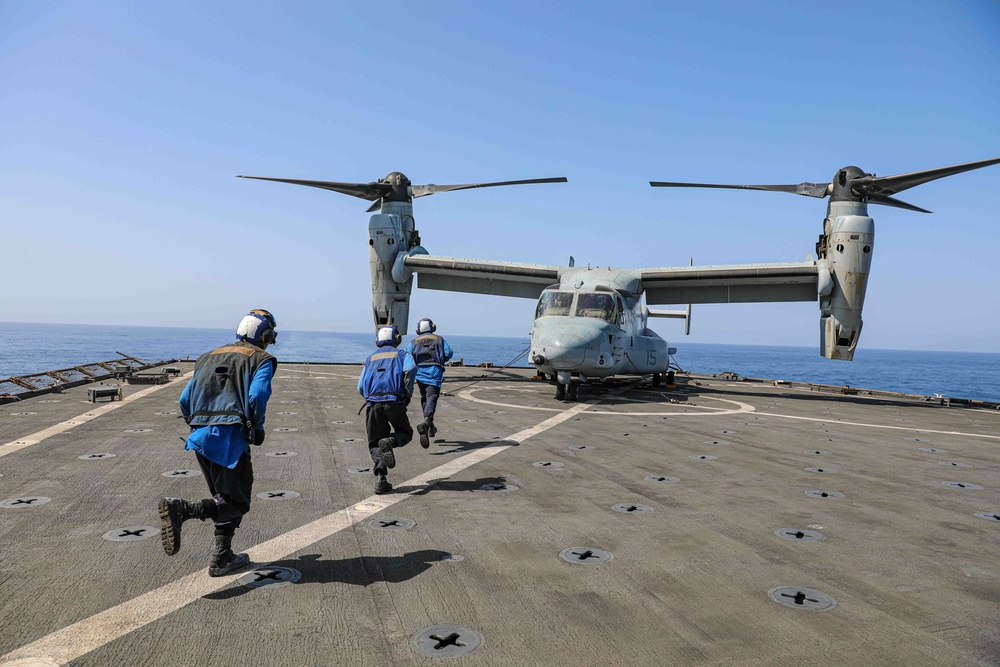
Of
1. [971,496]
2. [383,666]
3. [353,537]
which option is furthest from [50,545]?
[971,496]

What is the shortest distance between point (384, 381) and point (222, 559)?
3.23m

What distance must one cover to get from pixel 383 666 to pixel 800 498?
19.9 ft

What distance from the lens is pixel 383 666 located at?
3.29 metres

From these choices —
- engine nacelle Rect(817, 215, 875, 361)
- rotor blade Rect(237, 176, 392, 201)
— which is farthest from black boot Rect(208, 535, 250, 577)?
rotor blade Rect(237, 176, 392, 201)

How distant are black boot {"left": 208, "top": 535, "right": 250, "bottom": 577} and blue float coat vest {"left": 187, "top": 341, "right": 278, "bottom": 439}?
33.5 inches

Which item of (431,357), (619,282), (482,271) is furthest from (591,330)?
(482,271)

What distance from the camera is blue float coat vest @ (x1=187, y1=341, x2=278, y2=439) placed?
461 cm

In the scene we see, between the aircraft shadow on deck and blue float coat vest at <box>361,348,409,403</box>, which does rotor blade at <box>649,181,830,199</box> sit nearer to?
blue float coat vest at <box>361,348,409,403</box>

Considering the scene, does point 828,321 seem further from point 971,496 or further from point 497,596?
point 497,596

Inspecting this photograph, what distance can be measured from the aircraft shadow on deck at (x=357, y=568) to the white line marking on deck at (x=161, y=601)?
20 cm

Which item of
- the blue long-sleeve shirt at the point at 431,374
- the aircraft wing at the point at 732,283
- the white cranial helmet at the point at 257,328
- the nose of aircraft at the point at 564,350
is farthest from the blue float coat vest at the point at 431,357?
the aircraft wing at the point at 732,283

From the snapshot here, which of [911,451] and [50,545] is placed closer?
[50,545]

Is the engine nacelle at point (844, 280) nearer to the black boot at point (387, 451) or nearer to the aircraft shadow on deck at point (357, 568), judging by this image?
the black boot at point (387, 451)

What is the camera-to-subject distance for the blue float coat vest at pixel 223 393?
4605mm
